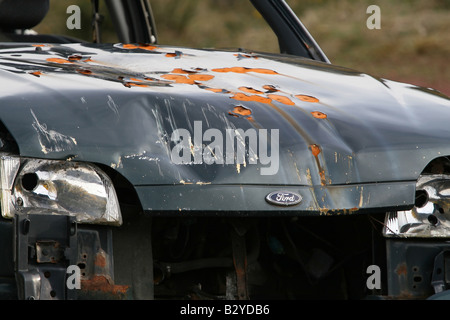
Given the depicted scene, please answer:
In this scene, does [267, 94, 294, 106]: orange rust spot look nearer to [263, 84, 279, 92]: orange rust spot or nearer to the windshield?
[263, 84, 279, 92]: orange rust spot

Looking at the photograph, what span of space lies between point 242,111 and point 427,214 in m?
0.72

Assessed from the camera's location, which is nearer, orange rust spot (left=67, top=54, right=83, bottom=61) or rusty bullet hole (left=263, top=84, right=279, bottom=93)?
rusty bullet hole (left=263, top=84, right=279, bottom=93)

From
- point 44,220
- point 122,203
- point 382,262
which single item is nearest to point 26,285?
point 44,220

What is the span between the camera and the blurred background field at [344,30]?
1777 centimetres

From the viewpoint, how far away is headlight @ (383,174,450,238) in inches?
120

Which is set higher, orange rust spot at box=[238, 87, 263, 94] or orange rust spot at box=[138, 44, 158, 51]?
orange rust spot at box=[138, 44, 158, 51]

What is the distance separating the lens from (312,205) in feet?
9.33

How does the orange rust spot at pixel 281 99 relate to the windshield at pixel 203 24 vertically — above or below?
below

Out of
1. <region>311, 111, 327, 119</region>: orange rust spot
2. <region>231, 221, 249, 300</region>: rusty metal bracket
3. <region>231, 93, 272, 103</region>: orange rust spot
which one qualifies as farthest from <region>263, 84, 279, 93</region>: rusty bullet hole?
<region>231, 221, 249, 300</region>: rusty metal bracket

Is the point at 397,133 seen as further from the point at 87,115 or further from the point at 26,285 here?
the point at 26,285

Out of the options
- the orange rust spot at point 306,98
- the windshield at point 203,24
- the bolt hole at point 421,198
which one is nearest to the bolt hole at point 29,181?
the orange rust spot at point 306,98

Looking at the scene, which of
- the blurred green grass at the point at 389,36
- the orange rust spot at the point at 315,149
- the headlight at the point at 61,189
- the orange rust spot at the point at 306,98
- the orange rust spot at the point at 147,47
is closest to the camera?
the headlight at the point at 61,189

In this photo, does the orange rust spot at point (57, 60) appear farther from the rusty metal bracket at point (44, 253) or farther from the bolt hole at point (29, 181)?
the rusty metal bracket at point (44, 253)

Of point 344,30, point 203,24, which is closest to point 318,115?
point 344,30
